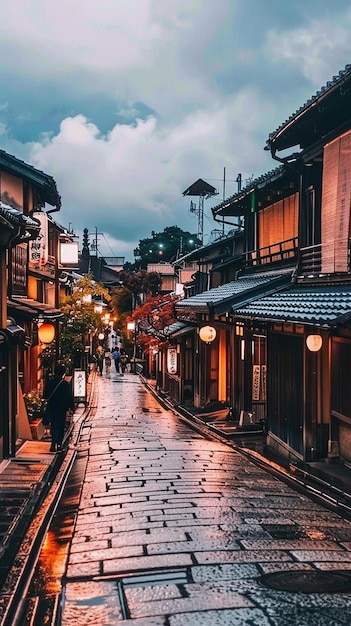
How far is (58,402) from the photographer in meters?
18.4

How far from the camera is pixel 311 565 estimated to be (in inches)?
322

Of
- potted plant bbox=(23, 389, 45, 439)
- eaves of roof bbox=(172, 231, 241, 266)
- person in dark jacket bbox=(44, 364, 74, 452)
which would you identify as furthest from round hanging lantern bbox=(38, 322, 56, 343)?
eaves of roof bbox=(172, 231, 241, 266)

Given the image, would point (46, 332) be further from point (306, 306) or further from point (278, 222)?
point (306, 306)

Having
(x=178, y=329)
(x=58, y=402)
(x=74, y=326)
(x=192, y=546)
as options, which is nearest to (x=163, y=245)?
(x=178, y=329)

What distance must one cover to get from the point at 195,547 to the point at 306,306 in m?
7.13

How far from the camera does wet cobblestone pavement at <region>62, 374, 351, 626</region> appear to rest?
6750mm

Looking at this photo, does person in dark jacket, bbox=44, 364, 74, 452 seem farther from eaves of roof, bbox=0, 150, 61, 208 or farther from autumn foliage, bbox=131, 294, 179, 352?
autumn foliage, bbox=131, 294, 179, 352

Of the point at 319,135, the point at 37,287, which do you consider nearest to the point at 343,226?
the point at 319,135

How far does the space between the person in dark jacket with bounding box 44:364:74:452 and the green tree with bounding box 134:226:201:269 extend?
75829 millimetres

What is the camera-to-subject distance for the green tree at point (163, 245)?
319 ft

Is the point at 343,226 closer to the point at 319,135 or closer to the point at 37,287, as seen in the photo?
the point at 319,135

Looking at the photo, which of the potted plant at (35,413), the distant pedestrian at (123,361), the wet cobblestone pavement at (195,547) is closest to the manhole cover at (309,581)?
the wet cobblestone pavement at (195,547)

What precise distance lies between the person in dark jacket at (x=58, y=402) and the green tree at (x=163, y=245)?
75.8m

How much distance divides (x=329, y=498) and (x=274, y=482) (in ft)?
5.84
